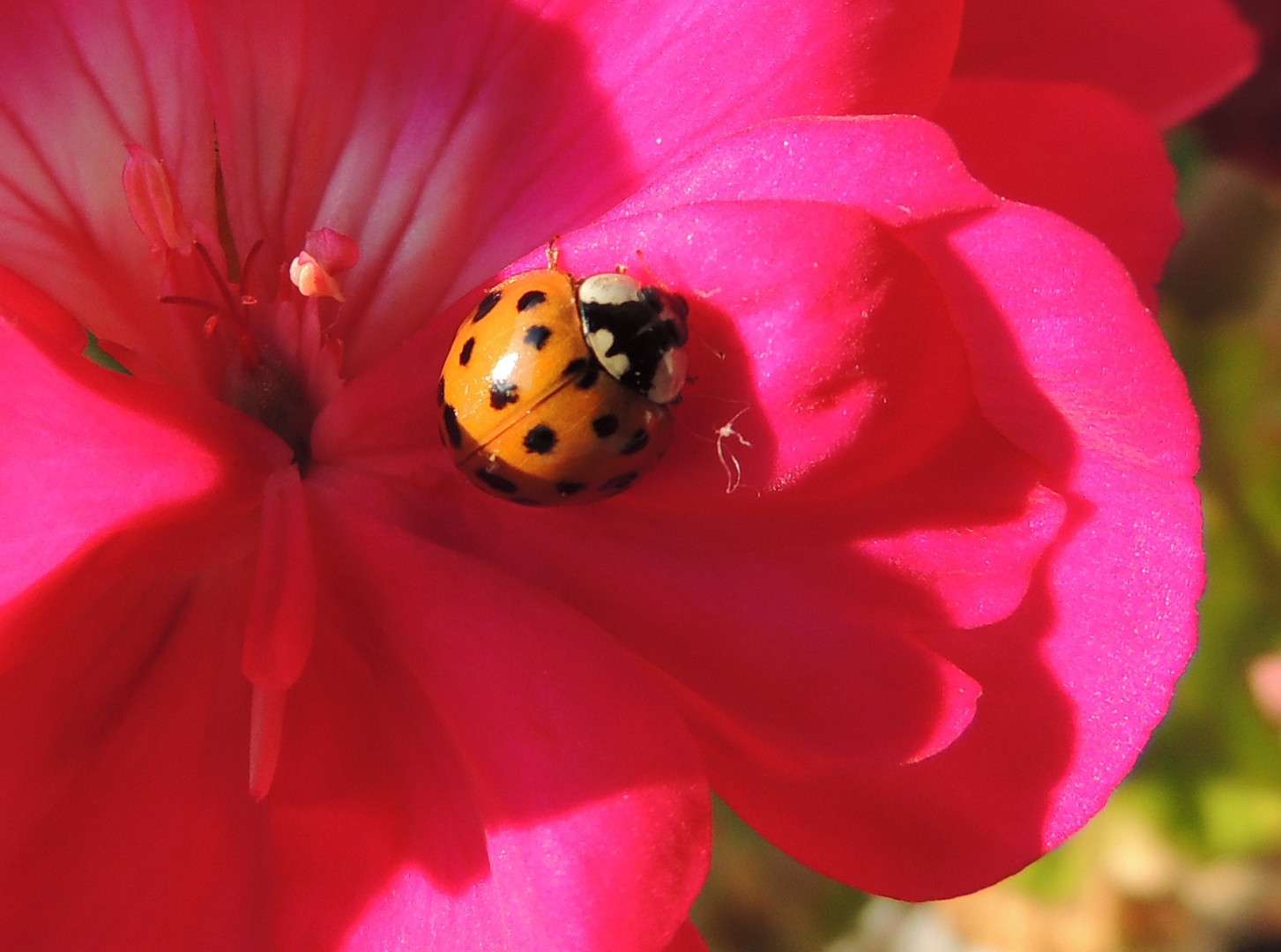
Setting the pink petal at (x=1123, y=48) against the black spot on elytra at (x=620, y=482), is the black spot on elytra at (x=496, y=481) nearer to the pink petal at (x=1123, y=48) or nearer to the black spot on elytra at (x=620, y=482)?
the black spot on elytra at (x=620, y=482)

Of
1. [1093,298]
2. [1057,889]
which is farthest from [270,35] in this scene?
[1057,889]

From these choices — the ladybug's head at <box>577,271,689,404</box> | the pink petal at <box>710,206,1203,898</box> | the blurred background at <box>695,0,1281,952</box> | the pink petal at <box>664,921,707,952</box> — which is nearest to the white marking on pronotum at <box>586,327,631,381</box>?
Result: the ladybug's head at <box>577,271,689,404</box>

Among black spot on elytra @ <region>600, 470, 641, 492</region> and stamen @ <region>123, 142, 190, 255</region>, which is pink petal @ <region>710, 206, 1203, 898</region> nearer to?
black spot on elytra @ <region>600, 470, 641, 492</region>

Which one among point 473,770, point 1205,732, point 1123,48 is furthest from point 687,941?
point 1205,732

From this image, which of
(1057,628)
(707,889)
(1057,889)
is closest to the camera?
(1057,628)

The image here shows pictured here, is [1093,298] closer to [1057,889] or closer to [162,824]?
[162,824]

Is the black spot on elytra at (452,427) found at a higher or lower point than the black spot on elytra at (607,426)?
higher

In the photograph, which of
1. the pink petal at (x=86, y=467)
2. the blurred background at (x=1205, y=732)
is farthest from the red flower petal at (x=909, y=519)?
the blurred background at (x=1205, y=732)
